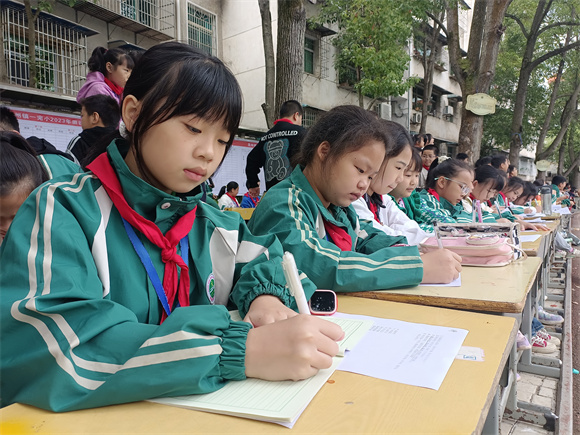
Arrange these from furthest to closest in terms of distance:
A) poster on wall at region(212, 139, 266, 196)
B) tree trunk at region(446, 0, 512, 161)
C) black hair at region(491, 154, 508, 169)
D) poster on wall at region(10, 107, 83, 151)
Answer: poster on wall at region(212, 139, 266, 196), black hair at region(491, 154, 508, 169), tree trunk at region(446, 0, 512, 161), poster on wall at region(10, 107, 83, 151)

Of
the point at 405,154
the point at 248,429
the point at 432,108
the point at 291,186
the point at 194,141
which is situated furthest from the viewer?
the point at 432,108

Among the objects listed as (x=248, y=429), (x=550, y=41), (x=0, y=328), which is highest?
(x=550, y=41)

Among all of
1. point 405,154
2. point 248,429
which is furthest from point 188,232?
point 405,154

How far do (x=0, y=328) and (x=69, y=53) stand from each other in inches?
326

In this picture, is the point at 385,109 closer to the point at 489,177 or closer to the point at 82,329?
the point at 489,177

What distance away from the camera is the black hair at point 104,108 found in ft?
8.16

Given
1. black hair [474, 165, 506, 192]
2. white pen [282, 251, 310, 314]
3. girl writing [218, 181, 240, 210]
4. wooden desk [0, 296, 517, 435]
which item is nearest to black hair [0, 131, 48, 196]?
wooden desk [0, 296, 517, 435]

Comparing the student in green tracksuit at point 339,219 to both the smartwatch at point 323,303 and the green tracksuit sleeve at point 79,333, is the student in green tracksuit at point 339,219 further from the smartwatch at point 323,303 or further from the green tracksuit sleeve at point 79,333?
the green tracksuit sleeve at point 79,333

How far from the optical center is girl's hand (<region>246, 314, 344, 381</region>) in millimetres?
698

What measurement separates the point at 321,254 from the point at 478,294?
490 millimetres

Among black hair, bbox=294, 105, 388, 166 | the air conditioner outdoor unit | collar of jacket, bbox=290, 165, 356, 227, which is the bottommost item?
collar of jacket, bbox=290, 165, 356, 227

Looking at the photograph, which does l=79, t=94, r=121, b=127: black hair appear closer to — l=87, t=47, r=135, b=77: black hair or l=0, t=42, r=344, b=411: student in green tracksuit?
l=87, t=47, r=135, b=77: black hair

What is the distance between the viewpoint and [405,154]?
238 cm

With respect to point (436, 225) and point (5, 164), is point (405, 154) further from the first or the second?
point (5, 164)
